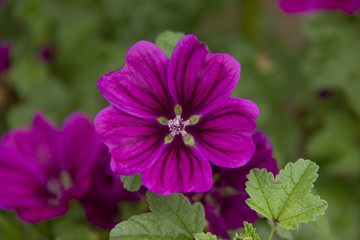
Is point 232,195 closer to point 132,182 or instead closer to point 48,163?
point 132,182

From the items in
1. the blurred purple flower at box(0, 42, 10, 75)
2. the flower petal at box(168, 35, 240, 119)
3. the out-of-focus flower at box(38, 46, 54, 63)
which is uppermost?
the out-of-focus flower at box(38, 46, 54, 63)

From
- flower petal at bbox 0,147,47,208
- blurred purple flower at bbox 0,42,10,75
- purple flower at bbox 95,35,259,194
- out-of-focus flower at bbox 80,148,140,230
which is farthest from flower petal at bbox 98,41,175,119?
blurred purple flower at bbox 0,42,10,75

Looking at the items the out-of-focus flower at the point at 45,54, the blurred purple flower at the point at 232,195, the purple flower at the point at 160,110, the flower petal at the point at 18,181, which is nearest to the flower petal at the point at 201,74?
the purple flower at the point at 160,110

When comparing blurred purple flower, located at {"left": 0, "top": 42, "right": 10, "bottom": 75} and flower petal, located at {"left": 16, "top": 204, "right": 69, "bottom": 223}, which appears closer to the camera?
flower petal, located at {"left": 16, "top": 204, "right": 69, "bottom": 223}

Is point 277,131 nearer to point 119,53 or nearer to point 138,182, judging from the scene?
point 119,53

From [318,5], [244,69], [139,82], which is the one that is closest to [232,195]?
[139,82]

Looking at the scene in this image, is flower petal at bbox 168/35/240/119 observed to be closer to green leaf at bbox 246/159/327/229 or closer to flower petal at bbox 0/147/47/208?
green leaf at bbox 246/159/327/229
